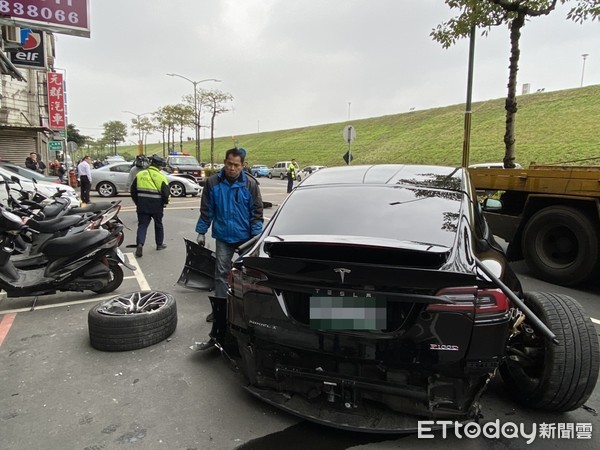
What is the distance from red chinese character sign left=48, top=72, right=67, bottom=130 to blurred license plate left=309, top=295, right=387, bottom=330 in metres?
28.2

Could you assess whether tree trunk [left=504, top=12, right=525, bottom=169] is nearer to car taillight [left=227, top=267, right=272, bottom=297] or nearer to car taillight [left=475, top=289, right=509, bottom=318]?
car taillight [left=475, top=289, right=509, bottom=318]

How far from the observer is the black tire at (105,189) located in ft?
56.2

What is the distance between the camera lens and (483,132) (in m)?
47.8

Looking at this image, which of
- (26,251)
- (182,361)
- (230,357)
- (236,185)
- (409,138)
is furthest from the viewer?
(409,138)

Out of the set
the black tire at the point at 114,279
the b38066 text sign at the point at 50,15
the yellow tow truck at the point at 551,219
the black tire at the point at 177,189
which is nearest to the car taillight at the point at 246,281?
the black tire at the point at 114,279

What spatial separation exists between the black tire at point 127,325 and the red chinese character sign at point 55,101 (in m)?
26.0

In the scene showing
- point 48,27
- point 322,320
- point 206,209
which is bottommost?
point 322,320

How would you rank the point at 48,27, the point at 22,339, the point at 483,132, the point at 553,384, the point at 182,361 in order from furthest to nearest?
the point at 483,132
the point at 48,27
the point at 22,339
the point at 182,361
the point at 553,384

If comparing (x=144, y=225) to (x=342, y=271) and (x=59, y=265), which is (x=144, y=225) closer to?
(x=59, y=265)

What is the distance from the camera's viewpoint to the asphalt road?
8.02ft

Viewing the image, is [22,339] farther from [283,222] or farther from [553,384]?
[553,384]

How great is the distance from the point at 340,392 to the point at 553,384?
53.3 inches

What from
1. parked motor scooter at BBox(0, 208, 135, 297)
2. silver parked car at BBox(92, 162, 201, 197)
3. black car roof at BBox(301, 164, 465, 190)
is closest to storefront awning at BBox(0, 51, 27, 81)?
parked motor scooter at BBox(0, 208, 135, 297)

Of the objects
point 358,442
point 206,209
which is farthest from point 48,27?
point 358,442
